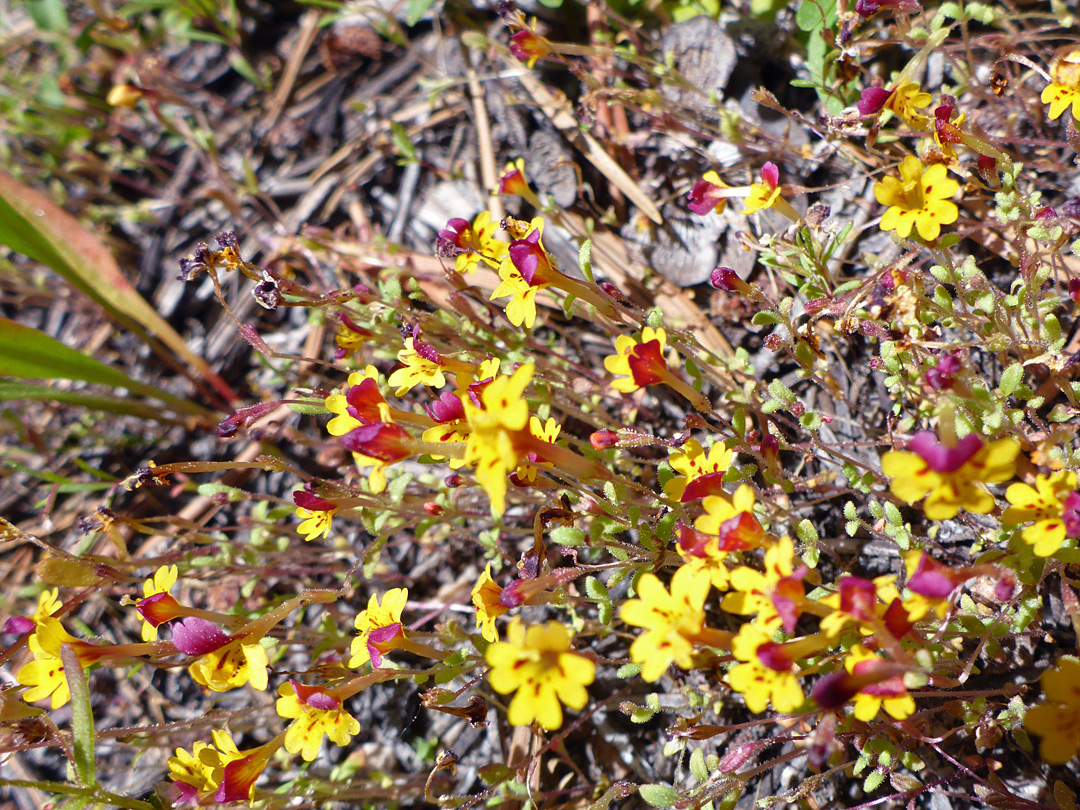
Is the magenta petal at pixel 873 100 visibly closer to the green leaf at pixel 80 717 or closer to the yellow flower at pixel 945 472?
the yellow flower at pixel 945 472

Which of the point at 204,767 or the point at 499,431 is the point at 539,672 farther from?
the point at 204,767

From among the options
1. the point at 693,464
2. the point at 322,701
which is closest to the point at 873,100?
the point at 693,464

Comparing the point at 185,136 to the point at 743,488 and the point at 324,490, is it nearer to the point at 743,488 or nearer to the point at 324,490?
the point at 324,490

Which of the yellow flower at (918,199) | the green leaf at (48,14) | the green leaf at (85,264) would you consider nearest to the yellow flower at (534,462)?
the yellow flower at (918,199)

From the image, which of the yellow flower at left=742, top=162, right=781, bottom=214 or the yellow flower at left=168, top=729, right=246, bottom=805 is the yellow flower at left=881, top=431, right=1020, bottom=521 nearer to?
the yellow flower at left=742, top=162, right=781, bottom=214

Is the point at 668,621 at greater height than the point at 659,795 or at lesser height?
greater

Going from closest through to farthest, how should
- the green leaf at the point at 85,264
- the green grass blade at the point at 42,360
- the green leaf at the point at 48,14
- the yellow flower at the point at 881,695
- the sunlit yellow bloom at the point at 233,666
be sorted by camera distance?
the yellow flower at the point at 881,695 < the sunlit yellow bloom at the point at 233,666 < the green grass blade at the point at 42,360 < the green leaf at the point at 85,264 < the green leaf at the point at 48,14
